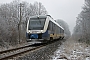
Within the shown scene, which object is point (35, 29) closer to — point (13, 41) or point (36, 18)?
point (36, 18)

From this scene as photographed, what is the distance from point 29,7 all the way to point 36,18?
193 feet

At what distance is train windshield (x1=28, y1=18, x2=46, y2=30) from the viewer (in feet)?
61.3

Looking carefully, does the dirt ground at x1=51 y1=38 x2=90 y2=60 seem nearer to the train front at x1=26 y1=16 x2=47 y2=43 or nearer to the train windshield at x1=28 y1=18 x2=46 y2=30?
the train front at x1=26 y1=16 x2=47 y2=43

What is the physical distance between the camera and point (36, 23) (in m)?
19.1

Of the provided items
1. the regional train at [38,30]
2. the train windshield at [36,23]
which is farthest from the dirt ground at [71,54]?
the train windshield at [36,23]

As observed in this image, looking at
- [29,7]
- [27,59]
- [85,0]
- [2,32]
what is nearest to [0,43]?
[2,32]

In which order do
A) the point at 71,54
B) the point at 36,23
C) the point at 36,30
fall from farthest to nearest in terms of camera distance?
the point at 36,23 → the point at 36,30 → the point at 71,54

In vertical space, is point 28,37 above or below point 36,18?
below

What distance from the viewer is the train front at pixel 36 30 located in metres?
18.0

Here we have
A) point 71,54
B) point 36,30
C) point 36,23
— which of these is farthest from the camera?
point 36,23

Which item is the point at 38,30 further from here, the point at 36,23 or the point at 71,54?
the point at 71,54

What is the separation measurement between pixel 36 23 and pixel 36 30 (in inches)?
40.3

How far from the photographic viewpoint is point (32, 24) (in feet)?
62.6

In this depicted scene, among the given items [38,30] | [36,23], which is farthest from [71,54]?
[36,23]
